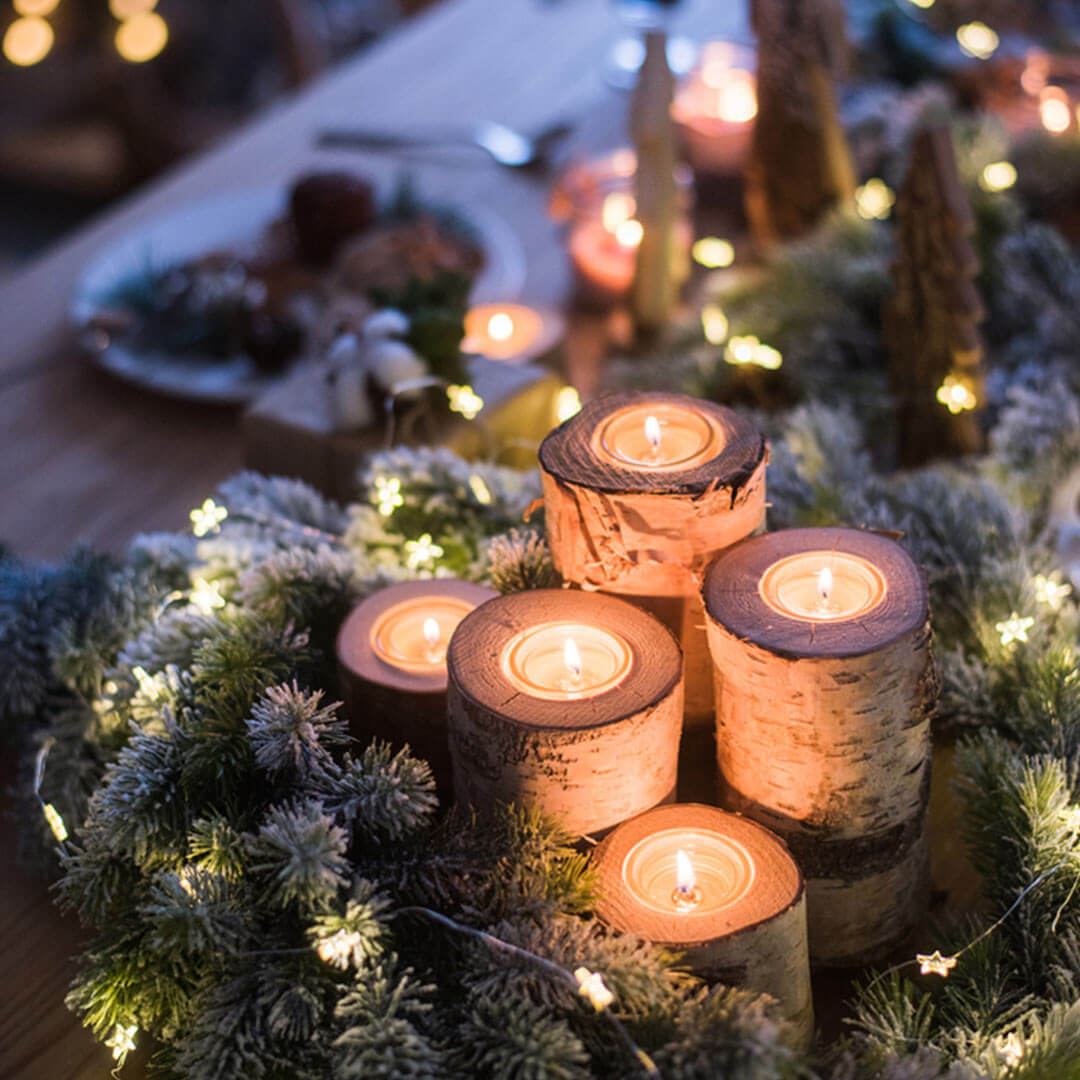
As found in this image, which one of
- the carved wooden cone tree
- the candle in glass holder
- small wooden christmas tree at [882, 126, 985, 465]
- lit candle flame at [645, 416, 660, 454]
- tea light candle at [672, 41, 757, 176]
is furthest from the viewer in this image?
tea light candle at [672, 41, 757, 176]

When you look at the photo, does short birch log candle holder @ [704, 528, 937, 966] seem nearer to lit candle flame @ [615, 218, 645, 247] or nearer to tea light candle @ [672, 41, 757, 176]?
lit candle flame @ [615, 218, 645, 247]

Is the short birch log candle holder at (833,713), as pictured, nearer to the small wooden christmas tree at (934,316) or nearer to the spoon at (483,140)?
the small wooden christmas tree at (934,316)

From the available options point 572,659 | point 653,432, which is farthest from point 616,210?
point 572,659

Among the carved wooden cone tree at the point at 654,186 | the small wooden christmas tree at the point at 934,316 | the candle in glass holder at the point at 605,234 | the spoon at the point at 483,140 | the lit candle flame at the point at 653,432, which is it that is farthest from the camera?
the spoon at the point at 483,140

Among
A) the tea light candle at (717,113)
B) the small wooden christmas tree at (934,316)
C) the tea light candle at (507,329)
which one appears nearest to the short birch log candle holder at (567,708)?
the small wooden christmas tree at (934,316)

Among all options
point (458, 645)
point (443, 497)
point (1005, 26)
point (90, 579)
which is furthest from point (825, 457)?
point (1005, 26)

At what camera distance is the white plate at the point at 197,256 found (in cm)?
135

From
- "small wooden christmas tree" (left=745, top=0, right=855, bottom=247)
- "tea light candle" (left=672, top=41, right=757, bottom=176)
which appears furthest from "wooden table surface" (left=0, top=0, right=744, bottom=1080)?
"small wooden christmas tree" (left=745, top=0, right=855, bottom=247)

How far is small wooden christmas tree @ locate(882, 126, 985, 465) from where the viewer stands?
3.56ft

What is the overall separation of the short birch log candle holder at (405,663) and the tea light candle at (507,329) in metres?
0.54

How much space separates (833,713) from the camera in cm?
66

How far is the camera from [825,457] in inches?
40.6

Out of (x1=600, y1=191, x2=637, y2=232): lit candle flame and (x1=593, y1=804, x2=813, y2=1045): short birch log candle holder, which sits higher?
(x1=593, y1=804, x2=813, y2=1045): short birch log candle holder

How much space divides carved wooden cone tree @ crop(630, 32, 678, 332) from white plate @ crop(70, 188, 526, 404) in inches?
5.8
